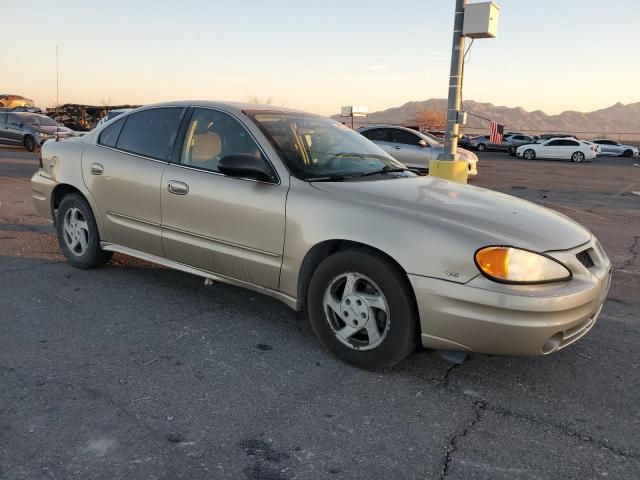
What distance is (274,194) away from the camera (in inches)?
143

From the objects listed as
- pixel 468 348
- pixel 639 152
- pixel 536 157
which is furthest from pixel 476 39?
pixel 639 152

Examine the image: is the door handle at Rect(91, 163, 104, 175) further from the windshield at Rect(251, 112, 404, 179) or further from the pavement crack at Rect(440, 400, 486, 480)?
the pavement crack at Rect(440, 400, 486, 480)

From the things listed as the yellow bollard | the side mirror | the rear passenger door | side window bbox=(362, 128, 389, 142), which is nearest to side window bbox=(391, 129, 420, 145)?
side window bbox=(362, 128, 389, 142)

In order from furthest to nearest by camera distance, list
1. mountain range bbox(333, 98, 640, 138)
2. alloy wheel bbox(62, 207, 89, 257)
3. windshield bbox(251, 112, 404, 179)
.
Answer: mountain range bbox(333, 98, 640, 138) → alloy wheel bbox(62, 207, 89, 257) → windshield bbox(251, 112, 404, 179)

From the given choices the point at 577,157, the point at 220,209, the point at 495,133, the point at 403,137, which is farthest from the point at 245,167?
the point at 577,157

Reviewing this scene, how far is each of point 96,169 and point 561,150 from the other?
102 ft

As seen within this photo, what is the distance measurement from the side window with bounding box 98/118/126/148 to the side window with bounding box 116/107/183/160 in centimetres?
6

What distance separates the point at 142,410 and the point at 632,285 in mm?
4689

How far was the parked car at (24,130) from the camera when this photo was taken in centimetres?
1936

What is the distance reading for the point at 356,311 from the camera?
10.7 feet

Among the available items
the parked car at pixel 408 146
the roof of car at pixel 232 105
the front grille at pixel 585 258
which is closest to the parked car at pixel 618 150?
the parked car at pixel 408 146

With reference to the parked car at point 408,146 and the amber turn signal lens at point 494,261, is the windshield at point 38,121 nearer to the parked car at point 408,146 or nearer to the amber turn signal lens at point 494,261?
the parked car at point 408,146

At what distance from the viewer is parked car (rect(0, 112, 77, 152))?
19359mm

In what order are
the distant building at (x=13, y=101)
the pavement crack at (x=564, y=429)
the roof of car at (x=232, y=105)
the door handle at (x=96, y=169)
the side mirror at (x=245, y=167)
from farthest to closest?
the distant building at (x=13, y=101) < the door handle at (x=96, y=169) < the roof of car at (x=232, y=105) < the side mirror at (x=245, y=167) < the pavement crack at (x=564, y=429)
